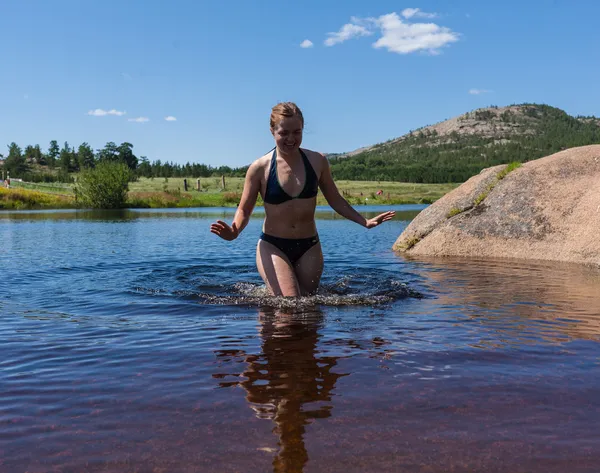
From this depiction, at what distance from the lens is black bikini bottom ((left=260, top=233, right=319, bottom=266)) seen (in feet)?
24.1

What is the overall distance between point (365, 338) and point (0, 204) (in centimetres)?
5378

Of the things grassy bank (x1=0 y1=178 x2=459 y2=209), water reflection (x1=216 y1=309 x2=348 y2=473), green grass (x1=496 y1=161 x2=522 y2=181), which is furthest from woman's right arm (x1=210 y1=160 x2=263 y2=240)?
grassy bank (x1=0 y1=178 x2=459 y2=209)

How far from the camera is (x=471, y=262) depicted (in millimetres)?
11508

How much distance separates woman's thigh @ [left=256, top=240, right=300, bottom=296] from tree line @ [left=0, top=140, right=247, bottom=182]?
3513 inches

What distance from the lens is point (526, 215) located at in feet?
40.7

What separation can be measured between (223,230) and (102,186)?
5394 centimetres

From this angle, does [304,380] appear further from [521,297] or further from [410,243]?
[410,243]

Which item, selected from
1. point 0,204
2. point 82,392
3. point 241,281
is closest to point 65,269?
point 241,281

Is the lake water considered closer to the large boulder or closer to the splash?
the splash

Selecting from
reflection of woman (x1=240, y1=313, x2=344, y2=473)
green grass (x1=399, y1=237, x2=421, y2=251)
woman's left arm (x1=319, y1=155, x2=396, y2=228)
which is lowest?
reflection of woman (x1=240, y1=313, x2=344, y2=473)

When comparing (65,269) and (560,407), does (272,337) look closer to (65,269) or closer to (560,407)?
(560,407)

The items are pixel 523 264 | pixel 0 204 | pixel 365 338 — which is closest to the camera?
pixel 365 338

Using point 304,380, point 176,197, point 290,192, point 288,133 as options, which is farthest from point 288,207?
point 176,197

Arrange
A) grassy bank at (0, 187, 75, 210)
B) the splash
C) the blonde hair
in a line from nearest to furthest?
the blonde hair → the splash → grassy bank at (0, 187, 75, 210)
